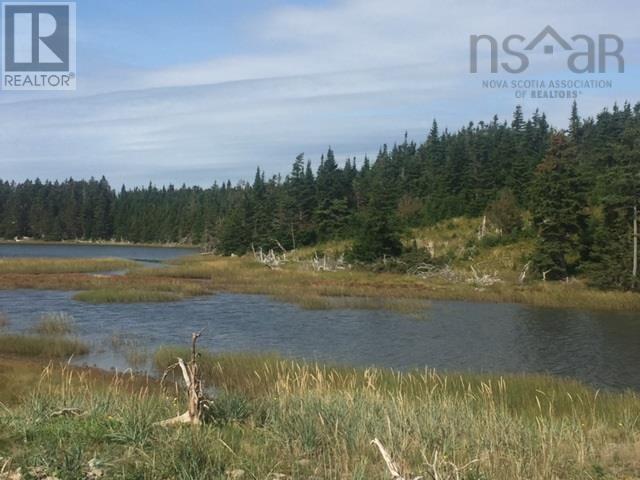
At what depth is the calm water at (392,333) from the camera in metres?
20.8

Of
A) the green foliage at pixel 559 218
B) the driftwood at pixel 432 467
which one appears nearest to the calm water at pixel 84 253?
the green foliage at pixel 559 218

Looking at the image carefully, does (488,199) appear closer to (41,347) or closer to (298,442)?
(41,347)

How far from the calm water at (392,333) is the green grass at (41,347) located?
2.34 ft

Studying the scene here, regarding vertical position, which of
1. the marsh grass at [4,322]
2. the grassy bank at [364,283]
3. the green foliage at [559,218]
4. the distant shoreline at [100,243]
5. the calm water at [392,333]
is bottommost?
the calm water at [392,333]

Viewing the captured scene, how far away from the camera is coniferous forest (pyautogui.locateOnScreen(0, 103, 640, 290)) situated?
1663 inches

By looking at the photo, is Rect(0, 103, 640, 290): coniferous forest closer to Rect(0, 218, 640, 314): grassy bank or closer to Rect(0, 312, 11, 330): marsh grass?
Rect(0, 218, 640, 314): grassy bank

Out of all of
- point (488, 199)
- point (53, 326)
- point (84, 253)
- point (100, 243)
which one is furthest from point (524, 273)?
point (100, 243)

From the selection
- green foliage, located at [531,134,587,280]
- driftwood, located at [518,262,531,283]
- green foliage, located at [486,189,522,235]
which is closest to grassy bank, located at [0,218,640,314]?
driftwood, located at [518,262,531,283]

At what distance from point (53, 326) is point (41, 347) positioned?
13.5 ft

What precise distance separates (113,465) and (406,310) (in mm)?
27377

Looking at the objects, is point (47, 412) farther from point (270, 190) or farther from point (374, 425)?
point (270, 190)

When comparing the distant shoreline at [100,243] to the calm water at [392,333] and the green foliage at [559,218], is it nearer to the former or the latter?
the green foliage at [559,218]

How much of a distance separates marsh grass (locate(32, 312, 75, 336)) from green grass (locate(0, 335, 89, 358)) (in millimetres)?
2396

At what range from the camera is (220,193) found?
6496 inches
